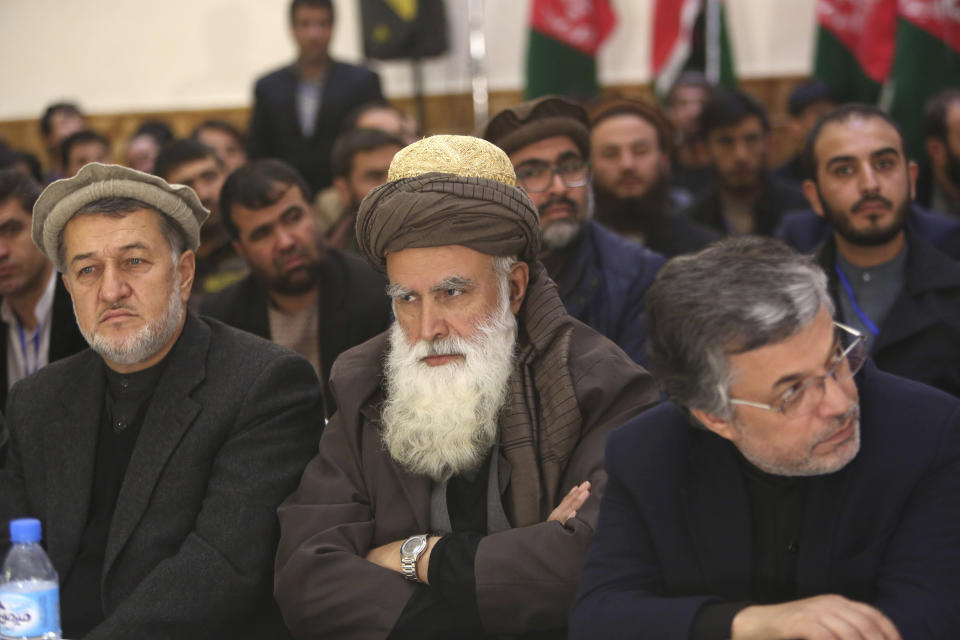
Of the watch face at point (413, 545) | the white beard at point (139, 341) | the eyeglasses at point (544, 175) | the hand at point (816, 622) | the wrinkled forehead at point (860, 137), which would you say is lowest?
the watch face at point (413, 545)

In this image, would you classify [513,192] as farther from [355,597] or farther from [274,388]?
[355,597]

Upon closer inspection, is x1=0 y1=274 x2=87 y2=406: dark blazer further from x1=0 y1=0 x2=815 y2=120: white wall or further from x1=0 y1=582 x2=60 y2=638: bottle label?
x1=0 y1=0 x2=815 y2=120: white wall

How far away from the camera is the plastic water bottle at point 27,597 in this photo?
2562 millimetres

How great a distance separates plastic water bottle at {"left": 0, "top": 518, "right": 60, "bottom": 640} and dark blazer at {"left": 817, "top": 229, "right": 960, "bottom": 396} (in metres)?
2.58

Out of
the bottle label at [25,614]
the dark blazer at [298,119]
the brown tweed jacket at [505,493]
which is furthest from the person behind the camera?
the dark blazer at [298,119]

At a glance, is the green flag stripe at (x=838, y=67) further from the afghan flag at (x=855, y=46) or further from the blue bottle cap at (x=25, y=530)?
the blue bottle cap at (x=25, y=530)

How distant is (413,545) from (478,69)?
7244 millimetres

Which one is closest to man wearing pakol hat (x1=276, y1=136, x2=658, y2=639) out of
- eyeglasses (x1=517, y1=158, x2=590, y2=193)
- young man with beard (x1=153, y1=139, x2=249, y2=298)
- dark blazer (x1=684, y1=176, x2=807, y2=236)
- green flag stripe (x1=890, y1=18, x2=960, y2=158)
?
eyeglasses (x1=517, y1=158, x2=590, y2=193)

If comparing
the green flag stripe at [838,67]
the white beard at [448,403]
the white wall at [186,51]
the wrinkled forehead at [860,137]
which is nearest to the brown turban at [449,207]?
the white beard at [448,403]

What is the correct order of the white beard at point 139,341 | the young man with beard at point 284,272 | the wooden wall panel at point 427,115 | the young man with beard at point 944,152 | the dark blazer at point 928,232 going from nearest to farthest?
the white beard at point 139,341 → the young man with beard at point 284,272 → the dark blazer at point 928,232 → the young man with beard at point 944,152 → the wooden wall panel at point 427,115

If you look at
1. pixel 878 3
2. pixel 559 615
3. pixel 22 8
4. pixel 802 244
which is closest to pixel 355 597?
pixel 559 615

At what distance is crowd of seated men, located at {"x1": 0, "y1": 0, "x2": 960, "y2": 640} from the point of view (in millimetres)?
2412

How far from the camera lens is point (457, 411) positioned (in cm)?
304

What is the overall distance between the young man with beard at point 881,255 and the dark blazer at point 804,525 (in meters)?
1.52
